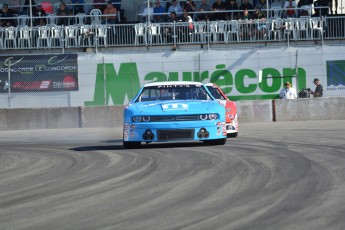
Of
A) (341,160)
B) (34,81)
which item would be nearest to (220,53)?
(34,81)

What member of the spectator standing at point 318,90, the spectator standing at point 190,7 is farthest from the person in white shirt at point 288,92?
the spectator standing at point 190,7

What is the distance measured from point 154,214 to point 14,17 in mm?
23713

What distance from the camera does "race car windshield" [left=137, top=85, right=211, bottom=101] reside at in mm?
16500

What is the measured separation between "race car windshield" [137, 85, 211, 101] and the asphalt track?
1.06m

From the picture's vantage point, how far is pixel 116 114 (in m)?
26.3

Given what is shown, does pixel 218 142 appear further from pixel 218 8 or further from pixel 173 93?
pixel 218 8

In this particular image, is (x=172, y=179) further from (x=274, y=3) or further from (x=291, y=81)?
(x=274, y=3)

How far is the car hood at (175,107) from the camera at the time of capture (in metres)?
15.3

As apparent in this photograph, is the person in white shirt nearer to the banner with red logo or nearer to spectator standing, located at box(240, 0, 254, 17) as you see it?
spectator standing, located at box(240, 0, 254, 17)

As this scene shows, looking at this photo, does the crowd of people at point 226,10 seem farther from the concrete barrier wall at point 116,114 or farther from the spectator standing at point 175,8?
the concrete barrier wall at point 116,114

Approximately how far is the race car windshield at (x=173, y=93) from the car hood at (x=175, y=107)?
0.54 m

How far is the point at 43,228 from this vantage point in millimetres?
7012

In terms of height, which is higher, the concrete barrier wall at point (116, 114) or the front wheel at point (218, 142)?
the concrete barrier wall at point (116, 114)

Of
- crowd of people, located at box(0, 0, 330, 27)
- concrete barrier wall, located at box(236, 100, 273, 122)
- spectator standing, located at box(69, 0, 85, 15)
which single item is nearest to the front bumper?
concrete barrier wall, located at box(236, 100, 273, 122)
